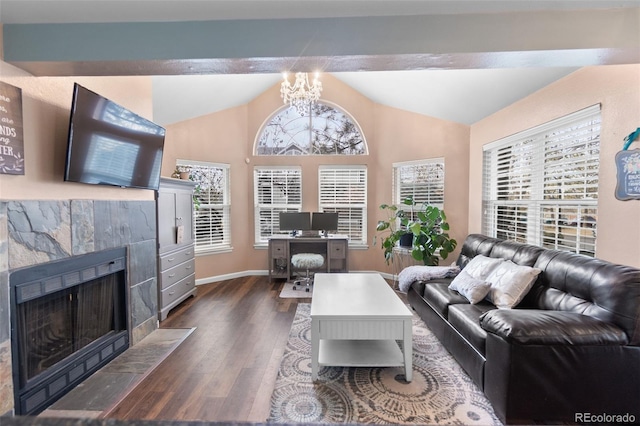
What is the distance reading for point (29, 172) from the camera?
180 centimetres

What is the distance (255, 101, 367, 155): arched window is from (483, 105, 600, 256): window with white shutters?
222 cm

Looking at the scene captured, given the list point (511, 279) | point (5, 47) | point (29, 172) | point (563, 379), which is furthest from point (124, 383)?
point (511, 279)

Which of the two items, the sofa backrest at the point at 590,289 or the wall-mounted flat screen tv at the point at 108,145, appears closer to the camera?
the sofa backrest at the point at 590,289

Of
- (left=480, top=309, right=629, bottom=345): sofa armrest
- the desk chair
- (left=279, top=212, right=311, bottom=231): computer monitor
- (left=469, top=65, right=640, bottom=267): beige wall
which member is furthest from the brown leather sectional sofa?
(left=279, top=212, right=311, bottom=231): computer monitor

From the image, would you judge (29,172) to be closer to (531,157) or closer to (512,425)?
(512,425)

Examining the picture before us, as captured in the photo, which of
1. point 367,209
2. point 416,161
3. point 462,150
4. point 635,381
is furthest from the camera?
point 367,209

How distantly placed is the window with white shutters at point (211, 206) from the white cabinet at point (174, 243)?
2.14ft

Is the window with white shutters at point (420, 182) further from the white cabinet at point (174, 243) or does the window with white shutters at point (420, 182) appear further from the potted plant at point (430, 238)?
the white cabinet at point (174, 243)

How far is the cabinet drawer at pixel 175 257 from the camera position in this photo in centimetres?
333

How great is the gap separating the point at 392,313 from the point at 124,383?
2.07 metres

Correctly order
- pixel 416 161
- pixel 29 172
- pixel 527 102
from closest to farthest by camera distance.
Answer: pixel 29 172 < pixel 527 102 < pixel 416 161

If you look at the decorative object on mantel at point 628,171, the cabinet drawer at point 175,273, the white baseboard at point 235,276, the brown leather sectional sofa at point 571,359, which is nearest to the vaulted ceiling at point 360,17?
the decorative object on mantel at point 628,171

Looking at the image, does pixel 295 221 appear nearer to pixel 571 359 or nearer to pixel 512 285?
pixel 512 285

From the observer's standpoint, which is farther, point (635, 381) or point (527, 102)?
point (527, 102)
